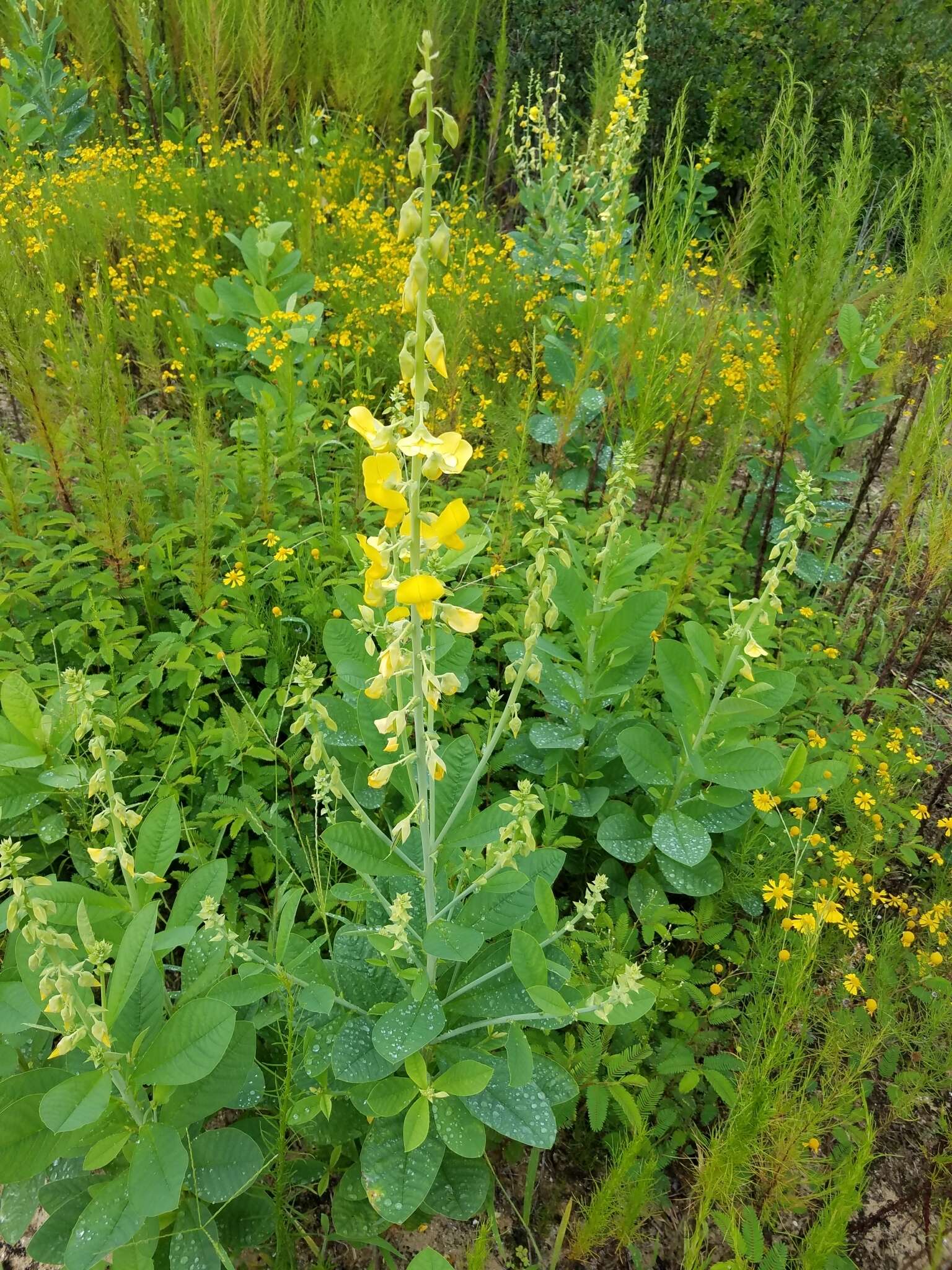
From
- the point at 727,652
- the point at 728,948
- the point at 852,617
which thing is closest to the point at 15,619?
the point at 727,652

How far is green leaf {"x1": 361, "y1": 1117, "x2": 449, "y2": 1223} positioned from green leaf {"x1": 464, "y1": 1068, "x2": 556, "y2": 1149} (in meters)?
0.08

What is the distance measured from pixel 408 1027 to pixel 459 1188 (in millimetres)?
396

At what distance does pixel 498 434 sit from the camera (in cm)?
327

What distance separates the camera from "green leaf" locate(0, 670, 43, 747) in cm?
182

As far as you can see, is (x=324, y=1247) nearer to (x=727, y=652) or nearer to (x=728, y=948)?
(x=728, y=948)

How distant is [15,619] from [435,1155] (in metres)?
1.95

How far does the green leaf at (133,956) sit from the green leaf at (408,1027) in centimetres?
44

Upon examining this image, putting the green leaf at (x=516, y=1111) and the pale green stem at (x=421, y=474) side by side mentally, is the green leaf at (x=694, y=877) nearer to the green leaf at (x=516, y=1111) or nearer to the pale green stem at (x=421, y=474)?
the green leaf at (x=516, y=1111)

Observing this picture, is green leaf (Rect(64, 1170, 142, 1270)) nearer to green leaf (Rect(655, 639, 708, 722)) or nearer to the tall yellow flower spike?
the tall yellow flower spike

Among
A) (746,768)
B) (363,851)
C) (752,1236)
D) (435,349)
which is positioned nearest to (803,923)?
(746,768)

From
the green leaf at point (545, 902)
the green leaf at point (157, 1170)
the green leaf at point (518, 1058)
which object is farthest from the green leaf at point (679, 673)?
the green leaf at point (157, 1170)

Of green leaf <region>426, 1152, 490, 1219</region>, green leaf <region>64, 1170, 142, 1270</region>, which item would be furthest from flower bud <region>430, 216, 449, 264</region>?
green leaf <region>426, 1152, 490, 1219</region>

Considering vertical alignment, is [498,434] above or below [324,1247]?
above

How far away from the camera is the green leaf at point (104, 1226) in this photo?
48.4 inches
